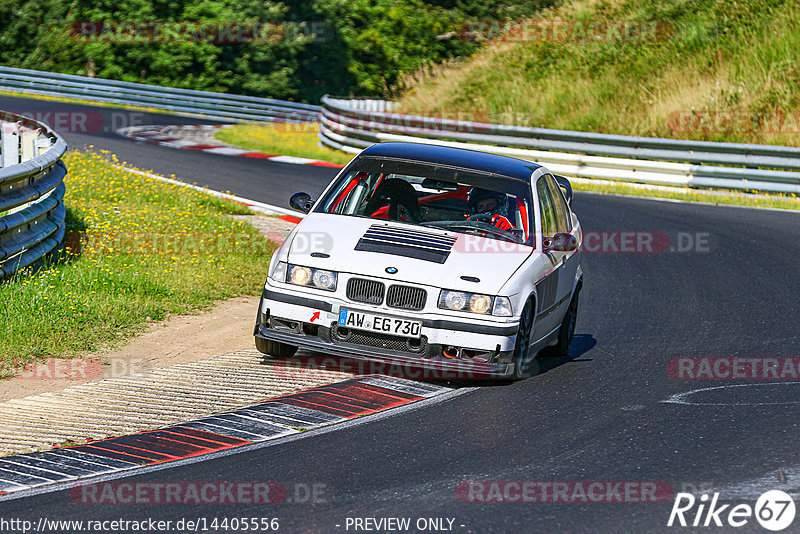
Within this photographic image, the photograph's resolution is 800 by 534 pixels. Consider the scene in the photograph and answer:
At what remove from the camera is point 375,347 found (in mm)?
7828

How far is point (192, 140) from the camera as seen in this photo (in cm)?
2733

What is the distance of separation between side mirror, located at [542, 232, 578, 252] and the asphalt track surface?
3.14ft

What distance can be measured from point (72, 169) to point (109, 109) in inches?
649

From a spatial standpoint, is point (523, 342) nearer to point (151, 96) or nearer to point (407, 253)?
point (407, 253)

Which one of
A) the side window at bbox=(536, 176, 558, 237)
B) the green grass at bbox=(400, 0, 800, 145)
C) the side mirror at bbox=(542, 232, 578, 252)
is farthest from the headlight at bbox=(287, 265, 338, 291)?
the green grass at bbox=(400, 0, 800, 145)

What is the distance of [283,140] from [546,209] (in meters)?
21.0

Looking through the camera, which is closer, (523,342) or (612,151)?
(523,342)

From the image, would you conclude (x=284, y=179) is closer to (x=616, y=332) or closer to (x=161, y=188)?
(x=161, y=188)

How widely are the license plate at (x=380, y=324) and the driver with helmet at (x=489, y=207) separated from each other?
4.69 ft

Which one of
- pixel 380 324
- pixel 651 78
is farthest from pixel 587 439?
pixel 651 78

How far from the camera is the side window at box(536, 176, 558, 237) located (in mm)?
8992

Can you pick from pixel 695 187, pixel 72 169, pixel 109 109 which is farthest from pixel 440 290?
pixel 109 109

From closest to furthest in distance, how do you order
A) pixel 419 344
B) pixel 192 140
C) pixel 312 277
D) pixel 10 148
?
pixel 419 344 → pixel 312 277 → pixel 10 148 → pixel 192 140

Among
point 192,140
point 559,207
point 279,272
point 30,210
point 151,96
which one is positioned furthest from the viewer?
point 151,96
